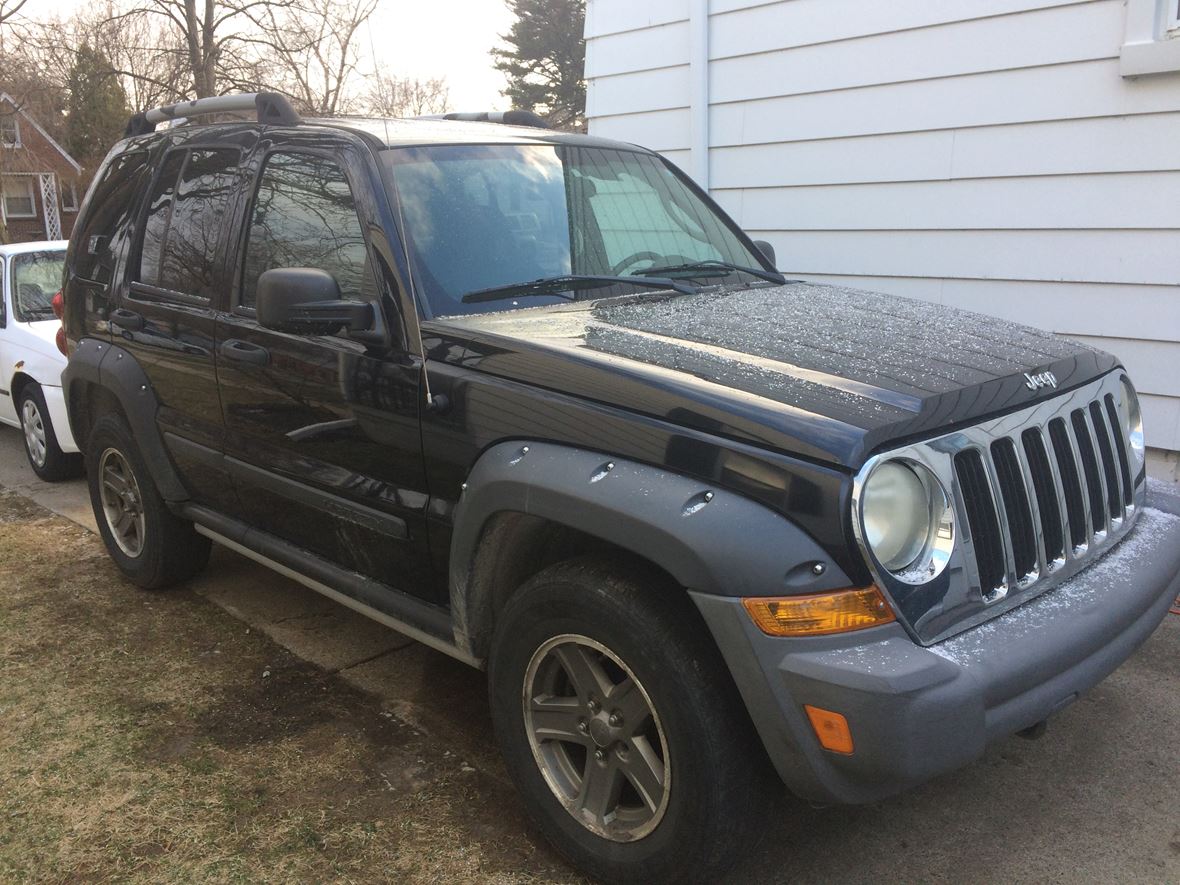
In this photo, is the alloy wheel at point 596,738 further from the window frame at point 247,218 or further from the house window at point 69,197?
the house window at point 69,197

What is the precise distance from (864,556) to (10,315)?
6804 millimetres

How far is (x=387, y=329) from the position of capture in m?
3.09

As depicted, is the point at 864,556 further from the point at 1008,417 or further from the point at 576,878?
the point at 576,878

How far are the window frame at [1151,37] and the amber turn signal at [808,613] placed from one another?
387 centimetres

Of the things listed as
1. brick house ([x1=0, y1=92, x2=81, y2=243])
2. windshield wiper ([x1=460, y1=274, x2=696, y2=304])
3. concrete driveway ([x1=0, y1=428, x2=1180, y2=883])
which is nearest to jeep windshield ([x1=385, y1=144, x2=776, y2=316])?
windshield wiper ([x1=460, y1=274, x2=696, y2=304])

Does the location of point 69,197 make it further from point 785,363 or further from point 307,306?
point 785,363

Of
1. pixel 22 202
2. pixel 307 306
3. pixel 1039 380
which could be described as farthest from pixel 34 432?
pixel 22 202

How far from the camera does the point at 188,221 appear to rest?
4.09 meters

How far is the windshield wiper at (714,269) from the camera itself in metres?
3.69

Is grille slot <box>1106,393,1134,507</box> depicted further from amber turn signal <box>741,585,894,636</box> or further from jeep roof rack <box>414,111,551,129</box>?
jeep roof rack <box>414,111,551,129</box>

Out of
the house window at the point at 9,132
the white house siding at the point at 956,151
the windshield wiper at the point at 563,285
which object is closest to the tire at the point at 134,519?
the windshield wiper at the point at 563,285

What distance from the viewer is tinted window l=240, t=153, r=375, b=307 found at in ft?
10.8

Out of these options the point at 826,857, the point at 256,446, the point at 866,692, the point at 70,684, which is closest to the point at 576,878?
the point at 826,857

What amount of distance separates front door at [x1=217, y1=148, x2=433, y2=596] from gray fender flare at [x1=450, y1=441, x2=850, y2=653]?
0.43m
